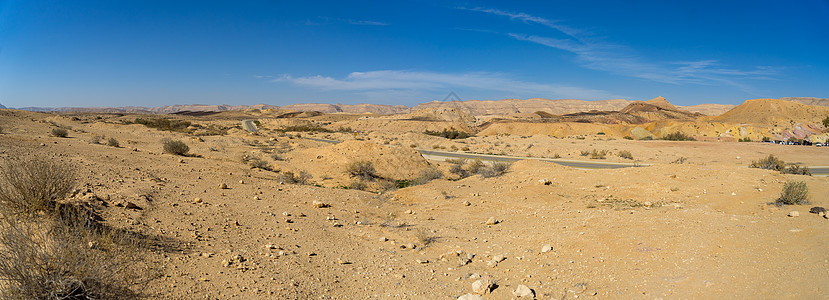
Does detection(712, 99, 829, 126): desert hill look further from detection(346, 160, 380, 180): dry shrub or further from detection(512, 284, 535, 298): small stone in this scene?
detection(512, 284, 535, 298): small stone

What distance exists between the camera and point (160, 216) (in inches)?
301

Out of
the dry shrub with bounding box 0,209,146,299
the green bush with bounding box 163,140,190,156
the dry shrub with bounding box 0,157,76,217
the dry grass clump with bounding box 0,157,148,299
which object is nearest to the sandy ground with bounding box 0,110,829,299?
the dry grass clump with bounding box 0,157,148,299

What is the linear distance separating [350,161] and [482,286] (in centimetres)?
1491

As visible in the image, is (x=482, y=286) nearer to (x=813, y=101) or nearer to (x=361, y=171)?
(x=361, y=171)

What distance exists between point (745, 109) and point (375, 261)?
100386 millimetres

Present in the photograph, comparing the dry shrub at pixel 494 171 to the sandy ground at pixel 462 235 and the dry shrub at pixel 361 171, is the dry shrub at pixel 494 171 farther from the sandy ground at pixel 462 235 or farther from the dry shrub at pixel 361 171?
the dry shrub at pixel 361 171

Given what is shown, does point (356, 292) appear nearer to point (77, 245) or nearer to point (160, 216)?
point (77, 245)

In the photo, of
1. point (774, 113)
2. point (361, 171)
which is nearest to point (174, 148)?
point (361, 171)

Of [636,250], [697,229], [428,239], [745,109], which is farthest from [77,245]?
[745,109]

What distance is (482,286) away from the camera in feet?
18.9

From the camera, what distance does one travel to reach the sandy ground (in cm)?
557

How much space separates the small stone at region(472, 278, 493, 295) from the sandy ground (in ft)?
0.49

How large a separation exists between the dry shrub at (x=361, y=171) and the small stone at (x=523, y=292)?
12813 mm

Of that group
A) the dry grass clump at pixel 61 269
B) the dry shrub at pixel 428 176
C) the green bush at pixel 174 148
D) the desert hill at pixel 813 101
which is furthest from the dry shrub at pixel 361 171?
the desert hill at pixel 813 101
